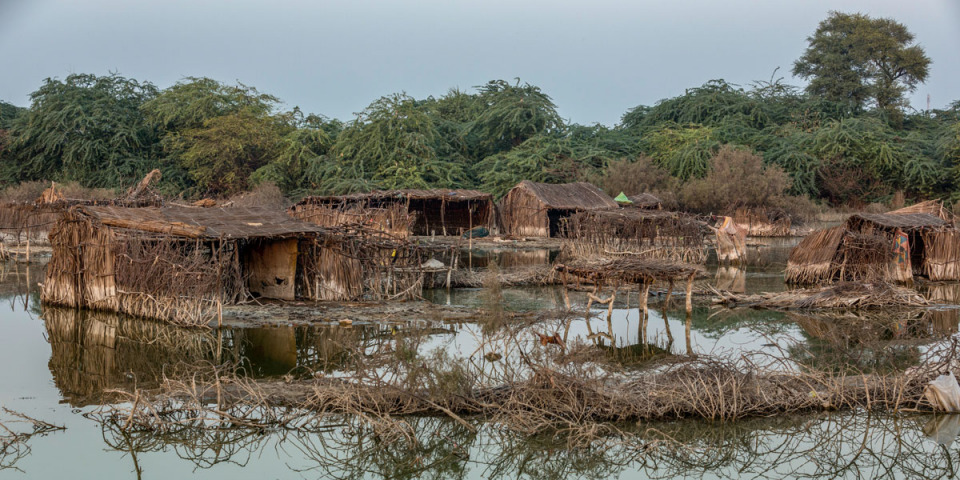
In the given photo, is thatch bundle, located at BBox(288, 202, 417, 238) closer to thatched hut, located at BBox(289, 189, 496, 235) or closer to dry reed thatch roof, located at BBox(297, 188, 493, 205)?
thatched hut, located at BBox(289, 189, 496, 235)

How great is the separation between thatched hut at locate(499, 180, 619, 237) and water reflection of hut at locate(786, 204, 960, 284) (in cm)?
1288

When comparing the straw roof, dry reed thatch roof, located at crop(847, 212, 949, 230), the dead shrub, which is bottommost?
dry reed thatch roof, located at crop(847, 212, 949, 230)

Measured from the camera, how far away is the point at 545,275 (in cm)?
1920

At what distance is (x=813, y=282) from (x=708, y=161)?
21.2 meters

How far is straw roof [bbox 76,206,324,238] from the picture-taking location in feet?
46.6

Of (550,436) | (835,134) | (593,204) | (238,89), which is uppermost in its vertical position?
(238,89)

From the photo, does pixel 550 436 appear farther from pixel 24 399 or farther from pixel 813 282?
pixel 813 282

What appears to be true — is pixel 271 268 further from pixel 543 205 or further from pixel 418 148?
pixel 418 148

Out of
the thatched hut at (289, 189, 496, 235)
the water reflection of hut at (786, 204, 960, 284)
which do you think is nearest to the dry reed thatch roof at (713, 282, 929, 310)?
the water reflection of hut at (786, 204, 960, 284)

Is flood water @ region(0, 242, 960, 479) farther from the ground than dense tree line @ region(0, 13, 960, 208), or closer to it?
closer to it

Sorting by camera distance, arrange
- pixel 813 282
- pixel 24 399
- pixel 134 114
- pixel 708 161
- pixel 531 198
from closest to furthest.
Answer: pixel 24 399
pixel 813 282
pixel 531 198
pixel 708 161
pixel 134 114

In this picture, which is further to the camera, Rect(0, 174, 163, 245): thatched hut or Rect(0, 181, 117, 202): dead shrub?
Rect(0, 181, 117, 202): dead shrub

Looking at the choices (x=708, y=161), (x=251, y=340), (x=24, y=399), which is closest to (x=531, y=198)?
(x=708, y=161)

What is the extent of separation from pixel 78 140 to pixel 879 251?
3597 cm
